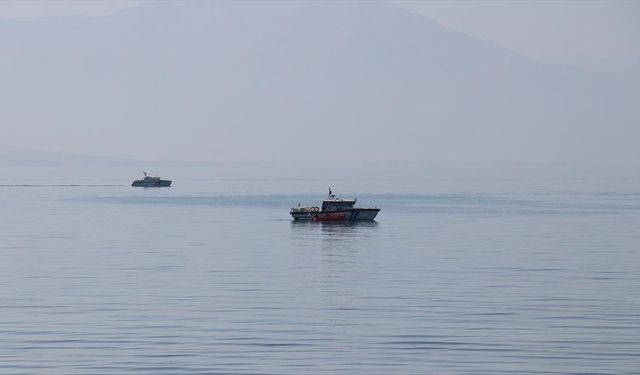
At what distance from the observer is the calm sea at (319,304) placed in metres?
47.4

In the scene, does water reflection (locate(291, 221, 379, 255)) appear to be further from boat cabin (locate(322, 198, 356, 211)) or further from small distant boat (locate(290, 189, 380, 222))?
boat cabin (locate(322, 198, 356, 211))

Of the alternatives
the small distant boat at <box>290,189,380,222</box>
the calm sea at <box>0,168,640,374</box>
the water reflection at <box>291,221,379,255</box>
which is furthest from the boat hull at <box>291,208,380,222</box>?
the calm sea at <box>0,168,640,374</box>

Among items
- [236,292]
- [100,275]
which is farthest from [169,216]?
[236,292]

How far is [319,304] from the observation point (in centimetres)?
6581

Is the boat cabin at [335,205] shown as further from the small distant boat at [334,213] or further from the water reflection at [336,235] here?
the water reflection at [336,235]

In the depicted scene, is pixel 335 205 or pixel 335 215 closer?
pixel 335 215

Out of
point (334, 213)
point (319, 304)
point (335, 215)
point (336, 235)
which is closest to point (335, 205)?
point (334, 213)

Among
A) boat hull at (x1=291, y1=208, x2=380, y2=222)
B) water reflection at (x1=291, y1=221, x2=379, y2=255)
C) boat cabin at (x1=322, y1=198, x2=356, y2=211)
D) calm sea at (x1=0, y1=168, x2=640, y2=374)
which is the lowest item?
calm sea at (x1=0, y1=168, x2=640, y2=374)

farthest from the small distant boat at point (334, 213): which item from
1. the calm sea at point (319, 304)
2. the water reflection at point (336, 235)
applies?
the calm sea at point (319, 304)

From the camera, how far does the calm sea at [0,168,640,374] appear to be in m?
47.4

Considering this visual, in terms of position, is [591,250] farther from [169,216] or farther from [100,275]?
[169,216]

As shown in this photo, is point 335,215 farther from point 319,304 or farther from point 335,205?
point 319,304

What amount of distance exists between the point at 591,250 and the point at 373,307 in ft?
158

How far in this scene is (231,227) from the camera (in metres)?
148
